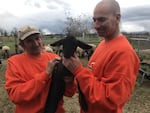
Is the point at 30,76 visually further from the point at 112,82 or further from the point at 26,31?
the point at 112,82

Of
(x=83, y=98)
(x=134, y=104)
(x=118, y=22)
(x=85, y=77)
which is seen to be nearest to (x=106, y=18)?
(x=118, y=22)

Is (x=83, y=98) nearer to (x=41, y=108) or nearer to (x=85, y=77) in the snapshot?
(x=85, y=77)

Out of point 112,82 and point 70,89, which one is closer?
point 112,82

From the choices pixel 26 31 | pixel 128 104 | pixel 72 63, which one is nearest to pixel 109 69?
pixel 72 63

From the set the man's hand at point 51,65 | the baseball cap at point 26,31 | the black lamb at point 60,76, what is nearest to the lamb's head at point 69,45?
the black lamb at point 60,76

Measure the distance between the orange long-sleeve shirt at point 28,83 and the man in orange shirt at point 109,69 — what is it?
50 cm

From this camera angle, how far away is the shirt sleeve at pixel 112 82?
97.9 inches

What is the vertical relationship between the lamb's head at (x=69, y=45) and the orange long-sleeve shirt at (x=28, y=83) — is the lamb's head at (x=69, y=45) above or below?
above

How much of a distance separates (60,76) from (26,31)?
0.65 meters

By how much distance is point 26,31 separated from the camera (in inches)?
129

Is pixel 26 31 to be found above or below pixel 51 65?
above

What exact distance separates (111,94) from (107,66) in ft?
0.84

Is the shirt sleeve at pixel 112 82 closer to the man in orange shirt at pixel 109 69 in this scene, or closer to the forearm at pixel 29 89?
the man in orange shirt at pixel 109 69

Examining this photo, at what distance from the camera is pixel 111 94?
8.13ft
